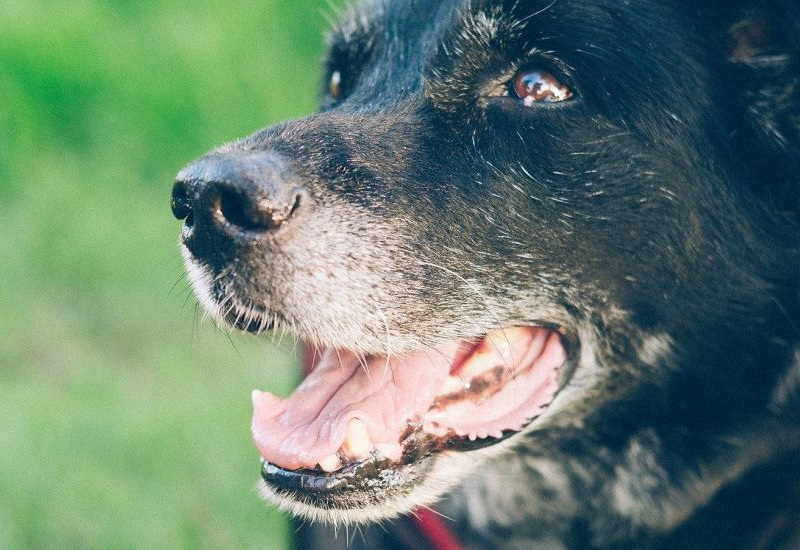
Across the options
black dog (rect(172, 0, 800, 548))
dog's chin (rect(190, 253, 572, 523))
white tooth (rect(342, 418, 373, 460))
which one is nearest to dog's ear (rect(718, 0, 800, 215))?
black dog (rect(172, 0, 800, 548))

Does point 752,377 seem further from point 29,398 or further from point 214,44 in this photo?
point 214,44

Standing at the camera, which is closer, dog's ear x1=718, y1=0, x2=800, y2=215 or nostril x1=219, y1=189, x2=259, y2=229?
nostril x1=219, y1=189, x2=259, y2=229

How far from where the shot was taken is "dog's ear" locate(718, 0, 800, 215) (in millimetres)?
2373

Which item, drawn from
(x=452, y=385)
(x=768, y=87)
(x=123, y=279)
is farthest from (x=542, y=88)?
(x=123, y=279)

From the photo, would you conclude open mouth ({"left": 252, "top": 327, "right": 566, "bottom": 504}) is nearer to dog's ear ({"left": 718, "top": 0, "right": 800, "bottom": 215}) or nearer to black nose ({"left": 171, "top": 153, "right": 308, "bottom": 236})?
black nose ({"left": 171, "top": 153, "right": 308, "bottom": 236})

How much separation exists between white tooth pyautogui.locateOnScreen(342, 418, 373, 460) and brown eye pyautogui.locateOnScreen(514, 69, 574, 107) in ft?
2.70

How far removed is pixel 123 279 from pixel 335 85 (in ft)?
6.55

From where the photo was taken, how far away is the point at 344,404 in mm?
2387

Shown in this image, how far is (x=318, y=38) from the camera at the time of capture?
6.27m

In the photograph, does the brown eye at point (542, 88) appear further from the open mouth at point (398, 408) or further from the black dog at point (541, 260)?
the open mouth at point (398, 408)

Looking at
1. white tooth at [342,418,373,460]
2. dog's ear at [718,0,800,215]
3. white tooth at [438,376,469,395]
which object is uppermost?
dog's ear at [718,0,800,215]

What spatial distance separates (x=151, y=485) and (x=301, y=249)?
1593 mm

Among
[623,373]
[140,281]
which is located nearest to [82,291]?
[140,281]

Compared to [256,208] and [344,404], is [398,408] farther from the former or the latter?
[256,208]
